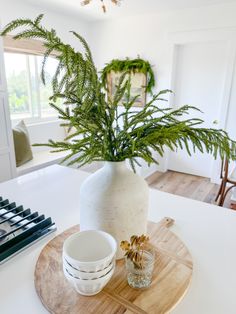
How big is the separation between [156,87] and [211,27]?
41.2 inches

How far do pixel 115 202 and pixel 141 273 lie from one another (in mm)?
199

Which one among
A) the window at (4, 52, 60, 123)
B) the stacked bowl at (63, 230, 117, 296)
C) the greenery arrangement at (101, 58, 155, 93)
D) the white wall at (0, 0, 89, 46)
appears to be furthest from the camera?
the greenery arrangement at (101, 58, 155, 93)

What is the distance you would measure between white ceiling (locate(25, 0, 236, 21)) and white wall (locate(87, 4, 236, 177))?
0.11 metres

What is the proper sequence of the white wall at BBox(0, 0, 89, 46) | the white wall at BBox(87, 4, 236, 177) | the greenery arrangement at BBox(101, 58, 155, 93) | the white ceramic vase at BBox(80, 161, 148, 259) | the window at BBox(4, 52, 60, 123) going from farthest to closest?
the greenery arrangement at BBox(101, 58, 155, 93) < the window at BBox(4, 52, 60, 123) < the white wall at BBox(87, 4, 236, 177) < the white wall at BBox(0, 0, 89, 46) < the white ceramic vase at BBox(80, 161, 148, 259)

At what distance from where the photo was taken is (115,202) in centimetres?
68

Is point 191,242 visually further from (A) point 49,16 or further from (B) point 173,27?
(A) point 49,16

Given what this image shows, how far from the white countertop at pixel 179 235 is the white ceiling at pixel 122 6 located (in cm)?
265

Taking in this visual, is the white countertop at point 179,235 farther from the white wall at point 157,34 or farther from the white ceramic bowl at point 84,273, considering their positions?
the white wall at point 157,34

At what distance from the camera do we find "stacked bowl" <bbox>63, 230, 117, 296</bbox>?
58cm

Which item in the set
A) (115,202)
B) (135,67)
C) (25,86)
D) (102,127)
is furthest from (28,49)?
(115,202)

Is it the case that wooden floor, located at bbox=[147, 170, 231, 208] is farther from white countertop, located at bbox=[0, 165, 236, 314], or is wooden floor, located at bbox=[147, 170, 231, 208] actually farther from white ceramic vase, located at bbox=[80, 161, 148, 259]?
white ceramic vase, located at bbox=[80, 161, 148, 259]

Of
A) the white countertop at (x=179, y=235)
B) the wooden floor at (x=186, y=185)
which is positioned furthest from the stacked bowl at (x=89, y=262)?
the wooden floor at (x=186, y=185)

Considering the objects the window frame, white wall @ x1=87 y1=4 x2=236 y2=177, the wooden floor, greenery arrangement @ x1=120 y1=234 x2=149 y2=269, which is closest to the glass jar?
greenery arrangement @ x1=120 y1=234 x2=149 y2=269

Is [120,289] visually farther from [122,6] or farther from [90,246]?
[122,6]
